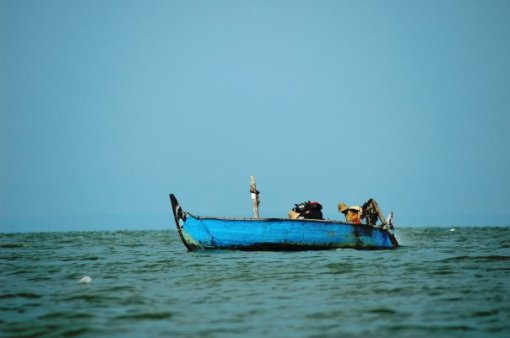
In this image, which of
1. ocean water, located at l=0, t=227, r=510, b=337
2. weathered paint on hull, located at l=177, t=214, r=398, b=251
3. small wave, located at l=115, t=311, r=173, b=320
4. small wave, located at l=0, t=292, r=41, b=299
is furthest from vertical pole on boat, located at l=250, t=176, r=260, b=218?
small wave, located at l=115, t=311, r=173, b=320

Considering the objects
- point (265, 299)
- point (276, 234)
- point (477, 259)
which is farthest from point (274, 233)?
point (265, 299)

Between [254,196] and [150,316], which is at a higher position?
[254,196]

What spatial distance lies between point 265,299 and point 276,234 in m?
11.4

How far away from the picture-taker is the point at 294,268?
1873cm

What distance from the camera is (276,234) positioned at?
24062 millimetres

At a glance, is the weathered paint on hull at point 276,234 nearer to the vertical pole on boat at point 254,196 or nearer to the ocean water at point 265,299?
the vertical pole on boat at point 254,196

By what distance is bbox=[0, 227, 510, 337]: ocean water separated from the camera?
9.89m

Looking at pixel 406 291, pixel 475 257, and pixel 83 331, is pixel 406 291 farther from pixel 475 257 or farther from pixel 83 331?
pixel 475 257

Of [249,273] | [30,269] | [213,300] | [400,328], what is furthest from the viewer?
[30,269]

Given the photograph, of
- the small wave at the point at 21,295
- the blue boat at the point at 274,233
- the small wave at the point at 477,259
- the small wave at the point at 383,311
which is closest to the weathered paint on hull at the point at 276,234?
the blue boat at the point at 274,233

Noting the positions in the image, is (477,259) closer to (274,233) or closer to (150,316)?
(274,233)

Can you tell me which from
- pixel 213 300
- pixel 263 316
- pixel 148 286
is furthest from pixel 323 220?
pixel 263 316

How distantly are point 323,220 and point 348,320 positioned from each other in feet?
45.0

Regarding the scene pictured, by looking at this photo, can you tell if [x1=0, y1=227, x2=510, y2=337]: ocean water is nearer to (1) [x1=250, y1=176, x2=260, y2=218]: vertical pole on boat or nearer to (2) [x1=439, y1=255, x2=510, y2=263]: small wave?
(2) [x1=439, y1=255, x2=510, y2=263]: small wave
